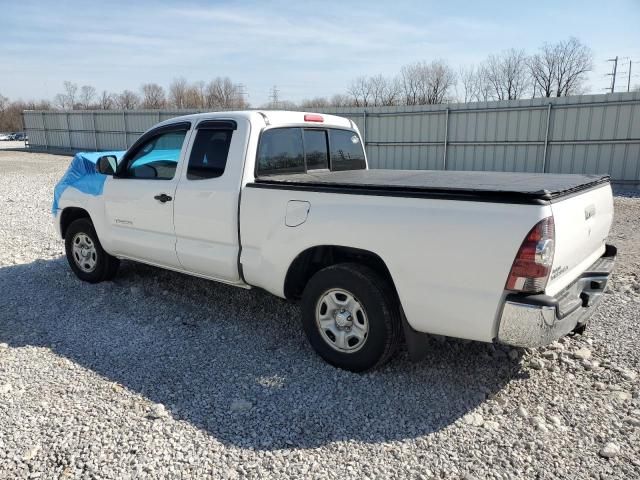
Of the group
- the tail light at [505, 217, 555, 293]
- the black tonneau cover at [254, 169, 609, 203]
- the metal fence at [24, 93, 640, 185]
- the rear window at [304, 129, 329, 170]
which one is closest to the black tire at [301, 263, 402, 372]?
the black tonneau cover at [254, 169, 609, 203]

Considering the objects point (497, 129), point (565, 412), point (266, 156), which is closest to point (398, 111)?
point (497, 129)

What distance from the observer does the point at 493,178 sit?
3.97 meters

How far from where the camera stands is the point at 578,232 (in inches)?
128

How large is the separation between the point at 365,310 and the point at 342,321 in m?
0.26

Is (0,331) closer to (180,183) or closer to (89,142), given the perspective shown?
(180,183)

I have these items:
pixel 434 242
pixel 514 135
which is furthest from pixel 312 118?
pixel 514 135

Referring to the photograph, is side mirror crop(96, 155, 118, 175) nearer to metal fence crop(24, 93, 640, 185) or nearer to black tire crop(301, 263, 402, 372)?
black tire crop(301, 263, 402, 372)

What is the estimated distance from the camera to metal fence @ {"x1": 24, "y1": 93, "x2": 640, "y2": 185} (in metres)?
15.0

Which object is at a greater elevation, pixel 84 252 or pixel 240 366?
pixel 84 252

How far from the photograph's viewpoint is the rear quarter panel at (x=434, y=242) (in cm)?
290

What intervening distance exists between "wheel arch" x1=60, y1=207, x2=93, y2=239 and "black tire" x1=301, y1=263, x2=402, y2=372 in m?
3.48

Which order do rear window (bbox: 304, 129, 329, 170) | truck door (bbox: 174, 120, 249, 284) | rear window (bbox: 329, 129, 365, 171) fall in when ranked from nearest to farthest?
truck door (bbox: 174, 120, 249, 284), rear window (bbox: 304, 129, 329, 170), rear window (bbox: 329, 129, 365, 171)

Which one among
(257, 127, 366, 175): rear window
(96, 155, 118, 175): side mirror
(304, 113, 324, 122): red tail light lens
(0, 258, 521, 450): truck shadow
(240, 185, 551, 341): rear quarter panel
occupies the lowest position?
(0, 258, 521, 450): truck shadow

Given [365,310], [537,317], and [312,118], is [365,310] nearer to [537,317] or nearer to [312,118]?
[537,317]
